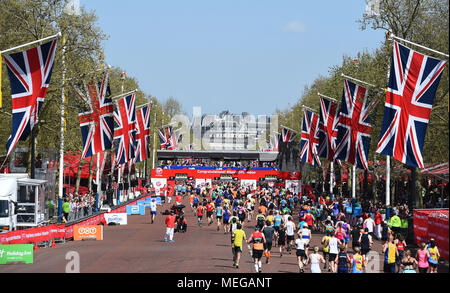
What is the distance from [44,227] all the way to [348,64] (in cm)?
4517

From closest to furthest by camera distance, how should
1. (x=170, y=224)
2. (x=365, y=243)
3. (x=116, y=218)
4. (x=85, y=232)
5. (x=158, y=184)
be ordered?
(x=365, y=243), (x=170, y=224), (x=85, y=232), (x=116, y=218), (x=158, y=184)

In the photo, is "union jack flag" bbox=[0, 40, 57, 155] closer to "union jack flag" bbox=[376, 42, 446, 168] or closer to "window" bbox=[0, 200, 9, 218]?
"window" bbox=[0, 200, 9, 218]

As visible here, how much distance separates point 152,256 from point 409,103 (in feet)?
34.5

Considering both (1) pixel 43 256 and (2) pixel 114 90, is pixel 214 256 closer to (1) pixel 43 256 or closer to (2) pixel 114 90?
(1) pixel 43 256

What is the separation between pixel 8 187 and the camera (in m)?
33.6

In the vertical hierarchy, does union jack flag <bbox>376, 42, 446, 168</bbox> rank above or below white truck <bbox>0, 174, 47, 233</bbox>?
above

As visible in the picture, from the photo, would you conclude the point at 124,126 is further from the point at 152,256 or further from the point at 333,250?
the point at 333,250

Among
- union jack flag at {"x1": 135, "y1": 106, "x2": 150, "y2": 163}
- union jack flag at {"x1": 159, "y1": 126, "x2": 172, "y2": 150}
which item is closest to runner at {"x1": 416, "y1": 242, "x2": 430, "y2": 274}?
union jack flag at {"x1": 135, "y1": 106, "x2": 150, "y2": 163}

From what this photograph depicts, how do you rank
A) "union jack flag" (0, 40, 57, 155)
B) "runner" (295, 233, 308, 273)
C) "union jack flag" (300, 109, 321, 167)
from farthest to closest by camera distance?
"union jack flag" (300, 109, 321, 167), "union jack flag" (0, 40, 57, 155), "runner" (295, 233, 308, 273)

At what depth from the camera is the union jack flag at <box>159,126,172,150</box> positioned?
293 feet

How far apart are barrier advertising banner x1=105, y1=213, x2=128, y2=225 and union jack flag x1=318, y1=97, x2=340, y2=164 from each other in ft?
42.2

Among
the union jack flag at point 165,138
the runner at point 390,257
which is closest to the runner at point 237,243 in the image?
the runner at point 390,257

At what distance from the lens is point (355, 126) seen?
39438 millimetres

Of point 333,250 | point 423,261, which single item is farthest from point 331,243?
point 423,261
